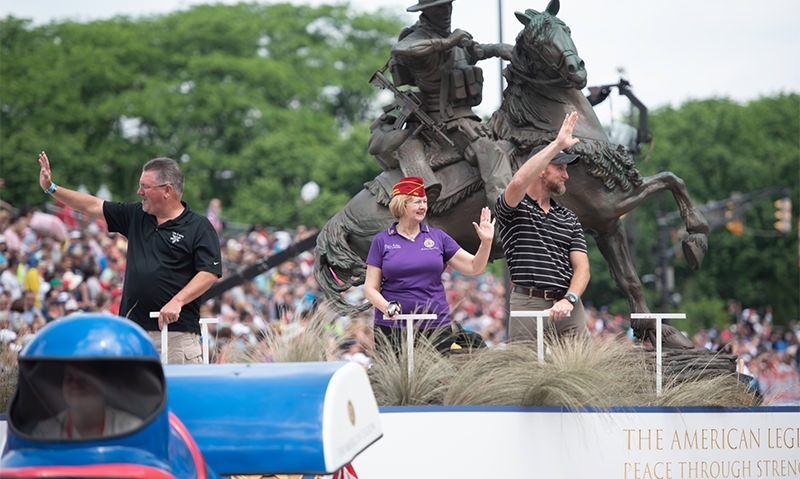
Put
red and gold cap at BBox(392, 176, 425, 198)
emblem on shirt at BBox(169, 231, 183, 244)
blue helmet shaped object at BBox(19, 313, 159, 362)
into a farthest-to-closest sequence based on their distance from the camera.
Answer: red and gold cap at BBox(392, 176, 425, 198), emblem on shirt at BBox(169, 231, 183, 244), blue helmet shaped object at BBox(19, 313, 159, 362)

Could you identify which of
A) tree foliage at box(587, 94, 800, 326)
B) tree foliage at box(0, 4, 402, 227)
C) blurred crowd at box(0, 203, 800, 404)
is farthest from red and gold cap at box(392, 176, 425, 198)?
tree foliage at box(587, 94, 800, 326)

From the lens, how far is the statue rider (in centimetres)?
1037

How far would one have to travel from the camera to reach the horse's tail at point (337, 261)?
1085 centimetres

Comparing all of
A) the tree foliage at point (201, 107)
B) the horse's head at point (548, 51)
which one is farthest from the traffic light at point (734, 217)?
the horse's head at point (548, 51)

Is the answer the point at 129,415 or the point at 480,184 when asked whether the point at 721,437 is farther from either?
the point at 129,415


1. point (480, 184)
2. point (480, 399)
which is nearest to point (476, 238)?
point (480, 184)

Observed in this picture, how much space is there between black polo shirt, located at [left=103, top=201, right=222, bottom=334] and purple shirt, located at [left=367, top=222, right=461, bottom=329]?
3.68ft

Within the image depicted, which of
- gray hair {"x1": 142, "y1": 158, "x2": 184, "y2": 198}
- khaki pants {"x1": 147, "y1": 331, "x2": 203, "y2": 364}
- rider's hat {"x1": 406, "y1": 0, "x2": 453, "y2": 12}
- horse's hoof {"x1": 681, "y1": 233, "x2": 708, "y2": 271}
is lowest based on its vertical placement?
khaki pants {"x1": 147, "y1": 331, "x2": 203, "y2": 364}

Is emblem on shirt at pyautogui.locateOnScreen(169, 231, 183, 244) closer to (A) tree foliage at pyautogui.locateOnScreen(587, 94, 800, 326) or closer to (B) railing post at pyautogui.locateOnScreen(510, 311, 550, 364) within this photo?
(B) railing post at pyautogui.locateOnScreen(510, 311, 550, 364)

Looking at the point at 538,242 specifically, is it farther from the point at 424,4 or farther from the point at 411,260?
the point at 424,4

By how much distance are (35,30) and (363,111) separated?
13.8 meters

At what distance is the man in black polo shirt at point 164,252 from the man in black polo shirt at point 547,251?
182 cm

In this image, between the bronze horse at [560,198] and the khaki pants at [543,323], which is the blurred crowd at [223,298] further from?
the bronze horse at [560,198]

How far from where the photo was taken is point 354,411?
16.7 feet
